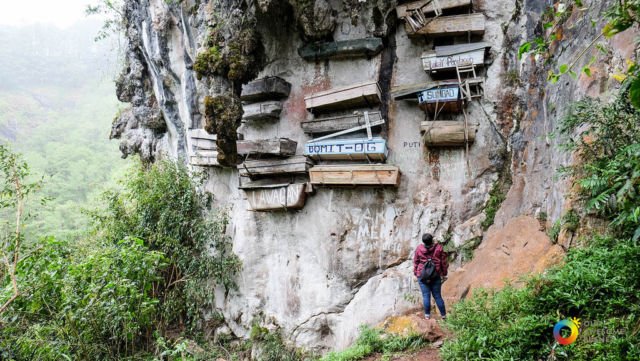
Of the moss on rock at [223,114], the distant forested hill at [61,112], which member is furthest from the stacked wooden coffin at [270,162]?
the distant forested hill at [61,112]

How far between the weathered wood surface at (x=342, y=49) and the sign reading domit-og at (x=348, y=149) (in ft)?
5.78

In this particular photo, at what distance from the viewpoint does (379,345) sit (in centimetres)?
513

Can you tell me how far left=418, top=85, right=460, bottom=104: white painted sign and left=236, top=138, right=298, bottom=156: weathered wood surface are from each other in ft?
8.93

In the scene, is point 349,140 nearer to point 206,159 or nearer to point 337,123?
point 337,123

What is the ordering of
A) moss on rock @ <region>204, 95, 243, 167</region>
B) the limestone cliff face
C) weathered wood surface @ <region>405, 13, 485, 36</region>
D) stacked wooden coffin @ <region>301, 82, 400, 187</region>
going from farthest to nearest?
moss on rock @ <region>204, 95, 243, 167</region> → stacked wooden coffin @ <region>301, 82, 400, 187</region> → weathered wood surface @ <region>405, 13, 485, 36</region> → the limestone cliff face

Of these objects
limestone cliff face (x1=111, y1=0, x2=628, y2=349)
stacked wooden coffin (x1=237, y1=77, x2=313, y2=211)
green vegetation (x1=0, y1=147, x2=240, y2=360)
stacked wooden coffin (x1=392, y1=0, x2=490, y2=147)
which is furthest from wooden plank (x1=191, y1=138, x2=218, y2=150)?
stacked wooden coffin (x1=392, y1=0, x2=490, y2=147)

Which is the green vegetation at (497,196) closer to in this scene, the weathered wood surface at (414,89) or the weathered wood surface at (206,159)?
the weathered wood surface at (414,89)

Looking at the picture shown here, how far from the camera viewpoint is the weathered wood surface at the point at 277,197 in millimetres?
7961

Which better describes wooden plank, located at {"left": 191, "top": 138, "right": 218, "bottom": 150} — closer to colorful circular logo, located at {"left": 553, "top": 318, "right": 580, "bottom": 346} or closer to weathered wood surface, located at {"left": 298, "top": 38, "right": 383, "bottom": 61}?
weathered wood surface, located at {"left": 298, "top": 38, "right": 383, "bottom": 61}

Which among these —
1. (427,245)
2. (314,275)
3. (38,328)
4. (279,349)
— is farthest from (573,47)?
(38,328)

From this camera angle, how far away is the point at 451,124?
6.92m

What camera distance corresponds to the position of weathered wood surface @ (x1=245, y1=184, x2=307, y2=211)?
796 cm

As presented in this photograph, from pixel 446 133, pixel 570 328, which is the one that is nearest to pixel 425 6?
pixel 446 133

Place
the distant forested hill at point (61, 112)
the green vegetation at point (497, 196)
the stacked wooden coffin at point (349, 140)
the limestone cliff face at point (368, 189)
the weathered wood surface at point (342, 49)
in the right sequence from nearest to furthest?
the limestone cliff face at point (368, 189), the green vegetation at point (497, 196), the stacked wooden coffin at point (349, 140), the weathered wood surface at point (342, 49), the distant forested hill at point (61, 112)
